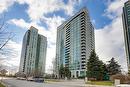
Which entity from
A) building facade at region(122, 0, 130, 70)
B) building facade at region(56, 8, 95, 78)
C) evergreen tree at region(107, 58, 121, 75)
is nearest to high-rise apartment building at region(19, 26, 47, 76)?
building facade at region(56, 8, 95, 78)

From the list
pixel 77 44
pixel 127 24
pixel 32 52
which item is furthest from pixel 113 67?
pixel 32 52

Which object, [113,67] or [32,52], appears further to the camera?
[32,52]

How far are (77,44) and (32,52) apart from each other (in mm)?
63321

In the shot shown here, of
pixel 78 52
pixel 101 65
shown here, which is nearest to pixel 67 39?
pixel 78 52

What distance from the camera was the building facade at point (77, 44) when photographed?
131 metres

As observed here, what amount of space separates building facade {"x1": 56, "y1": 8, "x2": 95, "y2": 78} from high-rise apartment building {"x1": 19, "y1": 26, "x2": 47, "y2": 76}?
113ft

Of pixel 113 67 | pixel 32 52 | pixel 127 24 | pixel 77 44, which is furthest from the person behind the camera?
pixel 32 52

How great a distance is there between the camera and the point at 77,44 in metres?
137

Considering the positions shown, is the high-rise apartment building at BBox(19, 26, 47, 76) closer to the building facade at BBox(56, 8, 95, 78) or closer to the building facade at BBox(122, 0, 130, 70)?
the building facade at BBox(56, 8, 95, 78)

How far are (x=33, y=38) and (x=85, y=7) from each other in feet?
226

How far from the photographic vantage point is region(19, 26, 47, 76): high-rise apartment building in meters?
180

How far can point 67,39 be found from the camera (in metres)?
152

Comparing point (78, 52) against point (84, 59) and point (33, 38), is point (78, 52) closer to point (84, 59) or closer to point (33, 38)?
point (84, 59)

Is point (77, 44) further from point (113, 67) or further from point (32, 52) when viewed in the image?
point (113, 67)
